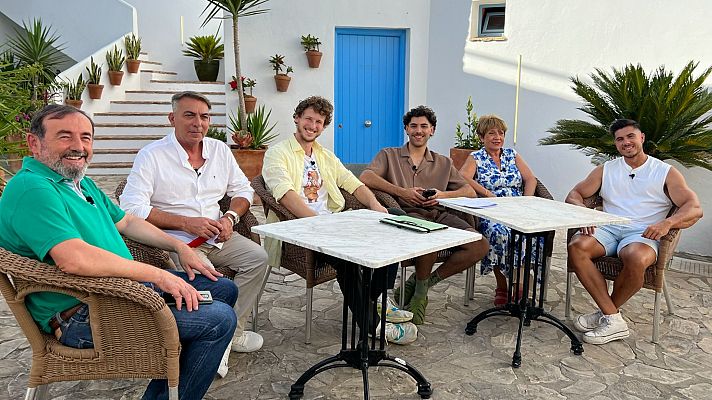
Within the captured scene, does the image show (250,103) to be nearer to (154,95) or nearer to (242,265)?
(154,95)

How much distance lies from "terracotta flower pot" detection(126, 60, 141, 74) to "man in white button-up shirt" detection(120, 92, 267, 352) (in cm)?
694

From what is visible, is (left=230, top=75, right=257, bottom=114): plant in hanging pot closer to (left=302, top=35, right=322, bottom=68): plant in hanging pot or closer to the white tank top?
(left=302, top=35, right=322, bottom=68): plant in hanging pot

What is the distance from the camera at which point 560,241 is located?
5102mm

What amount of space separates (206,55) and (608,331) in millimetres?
8419

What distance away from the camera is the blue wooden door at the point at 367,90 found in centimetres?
727

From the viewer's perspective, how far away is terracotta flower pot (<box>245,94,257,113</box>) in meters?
6.90

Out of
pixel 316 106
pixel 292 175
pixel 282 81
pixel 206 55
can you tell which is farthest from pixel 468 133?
pixel 206 55

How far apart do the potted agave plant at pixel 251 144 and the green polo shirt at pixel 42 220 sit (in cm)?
429

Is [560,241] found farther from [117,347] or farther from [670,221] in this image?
[117,347]

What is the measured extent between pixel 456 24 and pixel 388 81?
1.07m

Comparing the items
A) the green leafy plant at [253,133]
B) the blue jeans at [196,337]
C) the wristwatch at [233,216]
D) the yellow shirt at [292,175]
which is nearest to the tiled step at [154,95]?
the green leafy plant at [253,133]

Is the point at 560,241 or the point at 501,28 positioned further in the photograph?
the point at 501,28

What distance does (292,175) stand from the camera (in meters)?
3.26

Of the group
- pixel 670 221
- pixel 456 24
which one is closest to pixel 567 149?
pixel 456 24
